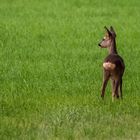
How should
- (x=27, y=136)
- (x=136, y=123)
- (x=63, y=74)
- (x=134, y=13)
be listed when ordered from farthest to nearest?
(x=134, y=13) < (x=63, y=74) < (x=136, y=123) < (x=27, y=136)

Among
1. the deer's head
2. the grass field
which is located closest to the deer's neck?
the deer's head

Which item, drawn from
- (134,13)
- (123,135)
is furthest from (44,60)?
(134,13)

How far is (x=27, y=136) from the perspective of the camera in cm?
918

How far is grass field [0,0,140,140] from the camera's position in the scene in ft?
31.9

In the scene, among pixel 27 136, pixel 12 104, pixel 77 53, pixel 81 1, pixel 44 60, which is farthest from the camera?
pixel 81 1

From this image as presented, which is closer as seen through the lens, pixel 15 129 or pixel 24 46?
pixel 15 129

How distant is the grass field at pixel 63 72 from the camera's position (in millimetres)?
9727

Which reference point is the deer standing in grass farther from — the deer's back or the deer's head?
the deer's head

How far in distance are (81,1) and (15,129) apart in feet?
57.1

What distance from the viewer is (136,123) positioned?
32.7 feet

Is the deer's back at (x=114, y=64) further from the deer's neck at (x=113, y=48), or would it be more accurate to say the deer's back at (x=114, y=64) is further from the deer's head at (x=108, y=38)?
the deer's head at (x=108, y=38)

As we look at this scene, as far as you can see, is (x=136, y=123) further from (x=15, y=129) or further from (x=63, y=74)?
(x=63, y=74)

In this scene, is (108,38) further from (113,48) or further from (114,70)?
(114,70)

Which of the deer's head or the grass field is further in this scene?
the deer's head
